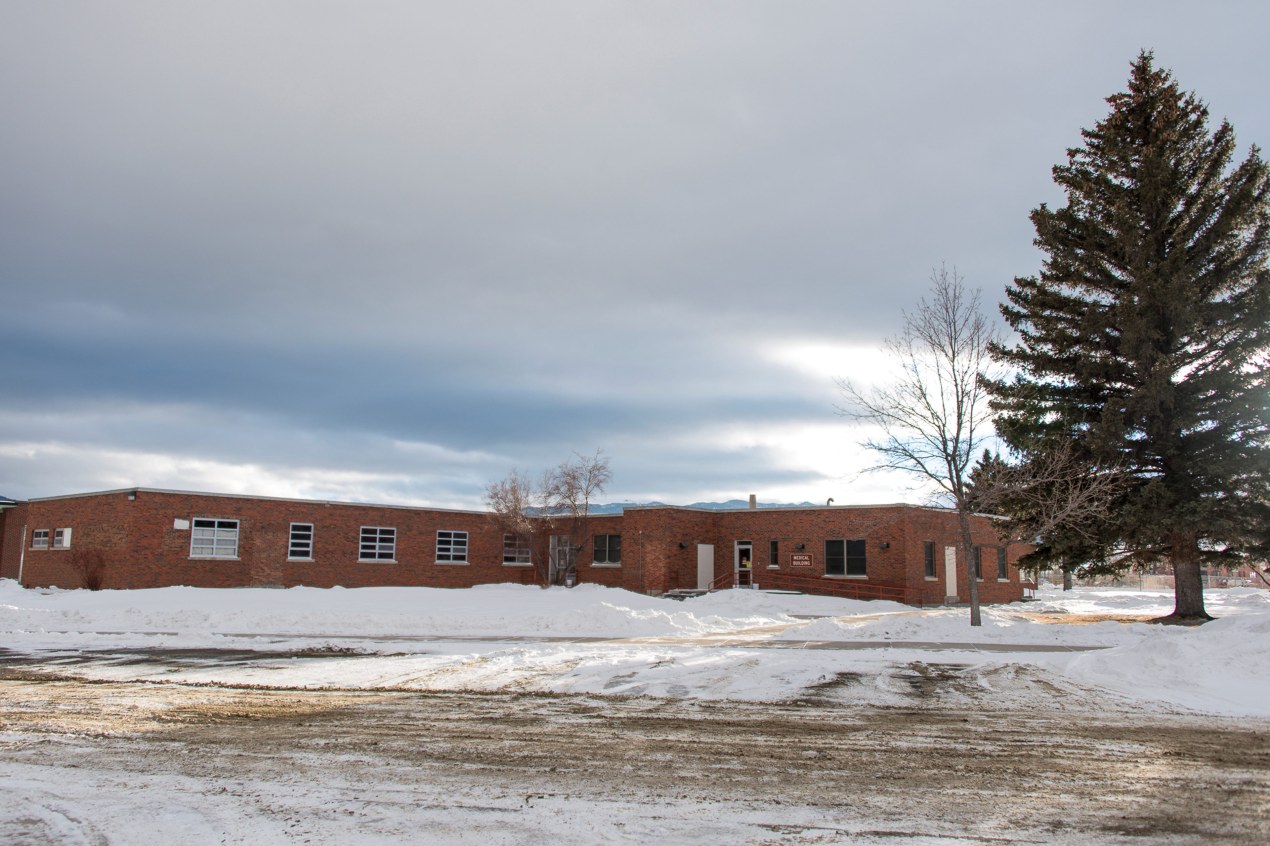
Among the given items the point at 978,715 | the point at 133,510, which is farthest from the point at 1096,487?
the point at 133,510

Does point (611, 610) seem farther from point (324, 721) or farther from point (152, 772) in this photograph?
point (152, 772)

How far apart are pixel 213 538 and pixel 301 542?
3.38 m

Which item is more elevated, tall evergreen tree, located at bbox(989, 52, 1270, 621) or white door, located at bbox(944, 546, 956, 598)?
tall evergreen tree, located at bbox(989, 52, 1270, 621)

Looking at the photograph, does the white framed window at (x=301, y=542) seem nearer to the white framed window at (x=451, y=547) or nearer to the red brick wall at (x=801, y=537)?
the white framed window at (x=451, y=547)

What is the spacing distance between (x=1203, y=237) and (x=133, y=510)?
36.5 metres

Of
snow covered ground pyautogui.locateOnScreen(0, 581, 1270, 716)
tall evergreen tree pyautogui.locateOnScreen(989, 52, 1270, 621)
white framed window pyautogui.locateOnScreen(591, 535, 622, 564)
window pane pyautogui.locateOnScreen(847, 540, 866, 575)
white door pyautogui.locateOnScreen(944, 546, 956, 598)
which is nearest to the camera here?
snow covered ground pyautogui.locateOnScreen(0, 581, 1270, 716)

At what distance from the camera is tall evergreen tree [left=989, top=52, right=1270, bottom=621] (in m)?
23.5

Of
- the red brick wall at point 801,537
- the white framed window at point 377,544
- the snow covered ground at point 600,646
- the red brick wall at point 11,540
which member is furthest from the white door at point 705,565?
the red brick wall at point 11,540

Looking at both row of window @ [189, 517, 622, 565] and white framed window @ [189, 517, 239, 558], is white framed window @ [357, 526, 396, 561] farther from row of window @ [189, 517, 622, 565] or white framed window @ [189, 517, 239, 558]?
white framed window @ [189, 517, 239, 558]

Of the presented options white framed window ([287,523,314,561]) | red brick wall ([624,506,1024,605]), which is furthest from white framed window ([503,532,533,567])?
white framed window ([287,523,314,561])

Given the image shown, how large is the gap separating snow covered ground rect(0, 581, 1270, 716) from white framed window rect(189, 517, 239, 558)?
13.2ft

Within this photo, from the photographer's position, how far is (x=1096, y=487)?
22.0 m

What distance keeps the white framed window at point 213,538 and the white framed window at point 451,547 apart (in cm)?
889

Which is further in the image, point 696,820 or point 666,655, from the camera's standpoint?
point 666,655
